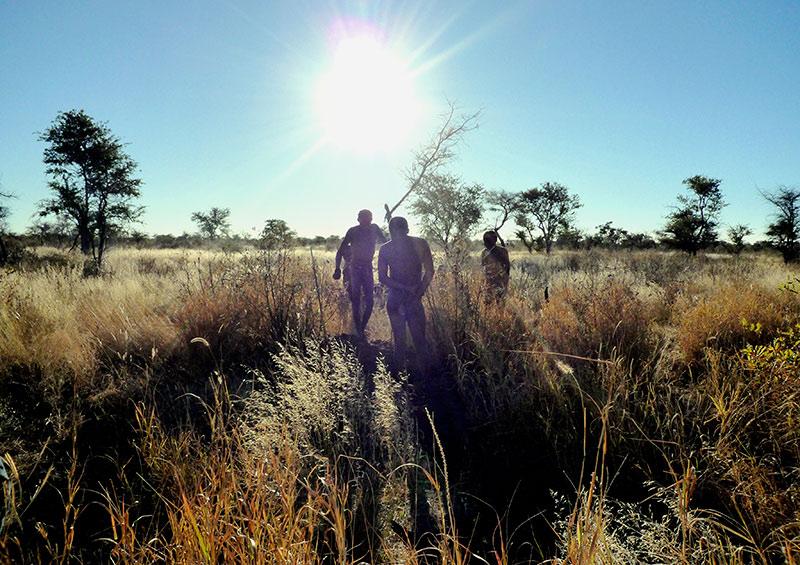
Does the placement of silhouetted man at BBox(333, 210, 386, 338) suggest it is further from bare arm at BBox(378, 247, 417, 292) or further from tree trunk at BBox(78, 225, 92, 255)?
tree trunk at BBox(78, 225, 92, 255)

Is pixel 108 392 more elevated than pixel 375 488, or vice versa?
pixel 108 392

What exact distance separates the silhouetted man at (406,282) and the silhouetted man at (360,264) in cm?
128

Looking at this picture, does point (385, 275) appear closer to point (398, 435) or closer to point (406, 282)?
point (406, 282)

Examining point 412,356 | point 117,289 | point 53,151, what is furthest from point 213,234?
point 412,356

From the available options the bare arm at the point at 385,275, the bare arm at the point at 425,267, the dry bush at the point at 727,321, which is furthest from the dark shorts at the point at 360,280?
the dry bush at the point at 727,321

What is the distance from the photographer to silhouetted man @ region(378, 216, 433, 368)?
437 centimetres

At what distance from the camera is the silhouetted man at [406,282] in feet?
14.3

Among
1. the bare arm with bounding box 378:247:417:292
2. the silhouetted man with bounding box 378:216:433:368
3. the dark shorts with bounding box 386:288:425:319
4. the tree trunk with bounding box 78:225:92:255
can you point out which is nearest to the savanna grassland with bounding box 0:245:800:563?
the silhouetted man with bounding box 378:216:433:368

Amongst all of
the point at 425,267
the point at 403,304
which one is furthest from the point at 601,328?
the point at 403,304

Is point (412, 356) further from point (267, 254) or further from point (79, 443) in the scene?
point (79, 443)

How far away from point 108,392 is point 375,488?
2.67m

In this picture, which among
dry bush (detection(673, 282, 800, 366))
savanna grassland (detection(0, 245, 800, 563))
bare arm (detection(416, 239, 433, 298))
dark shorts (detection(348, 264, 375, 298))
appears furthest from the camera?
dark shorts (detection(348, 264, 375, 298))

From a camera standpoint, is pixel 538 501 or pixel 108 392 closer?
pixel 538 501

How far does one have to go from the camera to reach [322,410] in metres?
2.50
